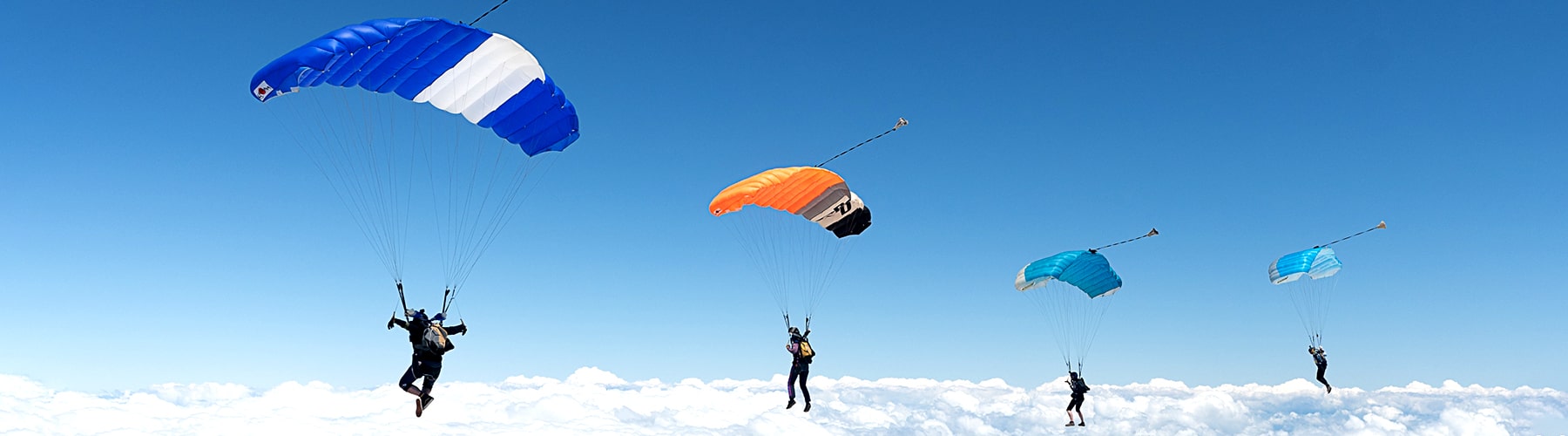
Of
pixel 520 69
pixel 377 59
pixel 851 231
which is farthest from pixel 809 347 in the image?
pixel 377 59

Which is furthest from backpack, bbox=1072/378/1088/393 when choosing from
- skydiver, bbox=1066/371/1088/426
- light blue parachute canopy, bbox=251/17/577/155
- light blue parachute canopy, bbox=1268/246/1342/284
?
light blue parachute canopy, bbox=251/17/577/155

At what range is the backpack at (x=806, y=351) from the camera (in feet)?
63.9

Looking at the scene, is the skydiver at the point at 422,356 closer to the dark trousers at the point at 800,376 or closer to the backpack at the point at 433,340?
the backpack at the point at 433,340

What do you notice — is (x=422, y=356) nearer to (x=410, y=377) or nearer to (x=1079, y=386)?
(x=410, y=377)

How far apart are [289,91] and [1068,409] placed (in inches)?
877

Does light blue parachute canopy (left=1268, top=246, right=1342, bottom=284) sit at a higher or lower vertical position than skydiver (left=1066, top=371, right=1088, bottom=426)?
higher

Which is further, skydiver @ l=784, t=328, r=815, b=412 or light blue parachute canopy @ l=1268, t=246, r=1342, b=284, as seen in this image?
light blue parachute canopy @ l=1268, t=246, r=1342, b=284

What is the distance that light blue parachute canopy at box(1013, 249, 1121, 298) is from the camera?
24172 mm

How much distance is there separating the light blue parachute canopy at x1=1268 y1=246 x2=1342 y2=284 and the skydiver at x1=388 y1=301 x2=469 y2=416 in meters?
26.8

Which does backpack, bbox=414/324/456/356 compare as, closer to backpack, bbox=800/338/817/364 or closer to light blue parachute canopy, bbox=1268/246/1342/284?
backpack, bbox=800/338/817/364

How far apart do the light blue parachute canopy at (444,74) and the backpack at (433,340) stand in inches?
127

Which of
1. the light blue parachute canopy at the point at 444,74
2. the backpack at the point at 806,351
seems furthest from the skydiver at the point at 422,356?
the backpack at the point at 806,351

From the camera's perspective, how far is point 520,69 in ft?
44.0

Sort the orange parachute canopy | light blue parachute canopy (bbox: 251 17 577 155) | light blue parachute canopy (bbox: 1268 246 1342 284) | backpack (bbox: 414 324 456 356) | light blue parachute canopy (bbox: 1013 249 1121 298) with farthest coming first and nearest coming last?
light blue parachute canopy (bbox: 1268 246 1342 284), light blue parachute canopy (bbox: 1013 249 1121 298), the orange parachute canopy, backpack (bbox: 414 324 456 356), light blue parachute canopy (bbox: 251 17 577 155)
